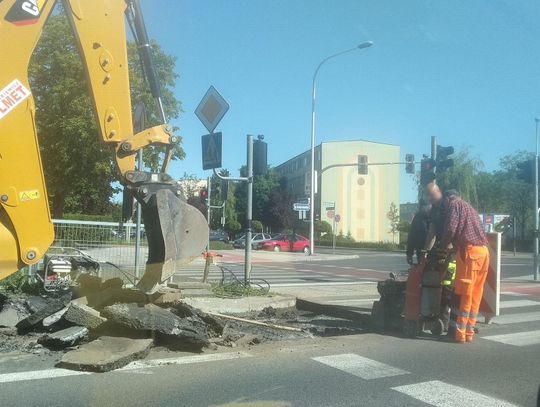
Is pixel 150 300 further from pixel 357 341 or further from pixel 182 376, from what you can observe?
pixel 357 341

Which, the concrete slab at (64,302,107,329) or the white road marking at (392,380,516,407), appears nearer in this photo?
the white road marking at (392,380,516,407)

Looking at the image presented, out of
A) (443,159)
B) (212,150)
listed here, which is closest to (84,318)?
(212,150)

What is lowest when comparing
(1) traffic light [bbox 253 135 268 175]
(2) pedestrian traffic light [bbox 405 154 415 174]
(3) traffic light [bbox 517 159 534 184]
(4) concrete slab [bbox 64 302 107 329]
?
(4) concrete slab [bbox 64 302 107 329]

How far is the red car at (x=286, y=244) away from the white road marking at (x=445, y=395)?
119 feet

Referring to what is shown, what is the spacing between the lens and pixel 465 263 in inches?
283

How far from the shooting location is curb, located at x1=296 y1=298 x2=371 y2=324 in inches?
341

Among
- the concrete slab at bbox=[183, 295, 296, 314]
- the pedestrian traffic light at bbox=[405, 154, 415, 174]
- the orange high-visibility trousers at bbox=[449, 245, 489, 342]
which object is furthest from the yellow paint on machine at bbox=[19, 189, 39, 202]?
the pedestrian traffic light at bbox=[405, 154, 415, 174]

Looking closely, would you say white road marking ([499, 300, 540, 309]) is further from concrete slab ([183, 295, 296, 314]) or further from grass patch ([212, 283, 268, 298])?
grass patch ([212, 283, 268, 298])

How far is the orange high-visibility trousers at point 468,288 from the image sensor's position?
7.11 m

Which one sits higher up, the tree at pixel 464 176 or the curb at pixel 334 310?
the tree at pixel 464 176

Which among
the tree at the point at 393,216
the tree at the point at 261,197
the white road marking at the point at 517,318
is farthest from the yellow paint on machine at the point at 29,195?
the tree at the point at 261,197

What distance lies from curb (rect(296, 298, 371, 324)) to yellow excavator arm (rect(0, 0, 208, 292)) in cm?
369

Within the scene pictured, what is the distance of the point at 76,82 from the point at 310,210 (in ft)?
50.3

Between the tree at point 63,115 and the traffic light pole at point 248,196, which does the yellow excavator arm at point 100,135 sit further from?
the tree at point 63,115
